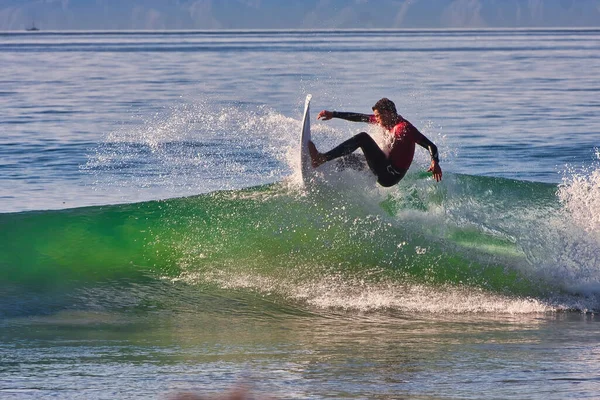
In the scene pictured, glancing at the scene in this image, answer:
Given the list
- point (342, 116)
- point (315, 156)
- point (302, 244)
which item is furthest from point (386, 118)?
point (302, 244)

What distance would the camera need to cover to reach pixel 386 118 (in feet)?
32.5

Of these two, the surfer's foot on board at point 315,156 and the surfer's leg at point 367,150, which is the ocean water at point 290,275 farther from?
the surfer's leg at point 367,150

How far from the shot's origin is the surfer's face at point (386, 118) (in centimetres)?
987

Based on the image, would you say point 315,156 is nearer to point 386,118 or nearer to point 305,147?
point 305,147

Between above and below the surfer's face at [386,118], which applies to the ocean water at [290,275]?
below

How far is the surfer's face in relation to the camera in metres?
9.87

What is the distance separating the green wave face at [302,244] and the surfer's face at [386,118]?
107 cm

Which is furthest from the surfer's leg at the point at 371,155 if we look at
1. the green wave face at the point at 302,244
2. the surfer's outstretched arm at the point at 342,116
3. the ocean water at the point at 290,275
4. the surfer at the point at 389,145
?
the green wave face at the point at 302,244

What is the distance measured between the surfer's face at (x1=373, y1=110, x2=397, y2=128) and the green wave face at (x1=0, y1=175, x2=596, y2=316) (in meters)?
1.07

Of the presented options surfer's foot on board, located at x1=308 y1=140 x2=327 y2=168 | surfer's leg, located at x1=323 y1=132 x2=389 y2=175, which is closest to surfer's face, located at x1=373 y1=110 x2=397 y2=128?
surfer's leg, located at x1=323 y1=132 x2=389 y2=175

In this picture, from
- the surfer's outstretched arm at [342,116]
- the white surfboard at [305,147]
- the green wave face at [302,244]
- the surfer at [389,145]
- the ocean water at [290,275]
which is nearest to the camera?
the ocean water at [290,275]

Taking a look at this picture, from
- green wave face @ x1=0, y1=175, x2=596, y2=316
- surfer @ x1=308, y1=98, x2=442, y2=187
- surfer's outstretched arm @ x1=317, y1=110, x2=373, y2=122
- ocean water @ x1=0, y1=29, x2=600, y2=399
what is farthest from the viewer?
green wave face @ x1=0, y1=175, x2=596, y2=316

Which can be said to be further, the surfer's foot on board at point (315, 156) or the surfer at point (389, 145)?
the surfer's foot on board at point (315, 156)

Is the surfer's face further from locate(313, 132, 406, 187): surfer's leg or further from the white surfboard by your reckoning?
the white surfboard
